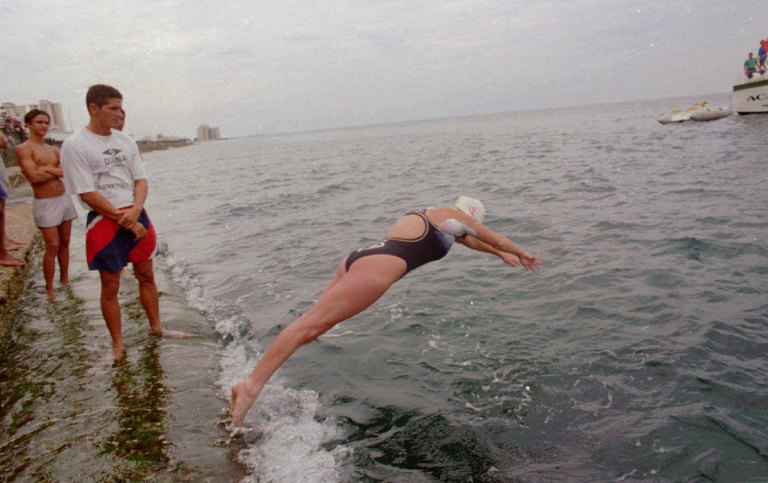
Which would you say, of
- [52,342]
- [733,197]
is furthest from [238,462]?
[733,197]

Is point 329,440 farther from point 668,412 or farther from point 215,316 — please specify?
point 215,316

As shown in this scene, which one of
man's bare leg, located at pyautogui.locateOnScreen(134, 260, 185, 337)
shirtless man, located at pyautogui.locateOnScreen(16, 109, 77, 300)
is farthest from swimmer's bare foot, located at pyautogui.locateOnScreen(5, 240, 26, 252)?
man's bare leg, located at pyautogui.locateOnScreen(134, 260, 185, 337)

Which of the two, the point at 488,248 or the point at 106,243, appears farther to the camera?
the point at 488,248

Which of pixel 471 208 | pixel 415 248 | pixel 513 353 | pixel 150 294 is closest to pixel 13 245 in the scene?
pixel 150 294

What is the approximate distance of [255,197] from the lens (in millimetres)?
19391

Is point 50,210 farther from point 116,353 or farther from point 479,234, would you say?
point 479,234

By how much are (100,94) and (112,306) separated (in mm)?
1936

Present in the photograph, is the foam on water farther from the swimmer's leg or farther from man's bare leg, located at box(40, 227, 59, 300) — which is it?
man's bare leg, located at box(40, 227, 59, 300)

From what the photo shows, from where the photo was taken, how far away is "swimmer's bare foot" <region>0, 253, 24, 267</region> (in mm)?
7027

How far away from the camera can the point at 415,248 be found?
380cm

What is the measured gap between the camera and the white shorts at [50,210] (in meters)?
6.29

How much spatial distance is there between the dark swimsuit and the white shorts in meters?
4.86

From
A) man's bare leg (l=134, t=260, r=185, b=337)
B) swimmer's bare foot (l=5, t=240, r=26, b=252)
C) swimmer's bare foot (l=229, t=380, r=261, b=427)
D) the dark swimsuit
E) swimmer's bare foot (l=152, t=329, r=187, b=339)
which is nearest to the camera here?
swimmer's bare foot (l=229, t=380, r=261, b=427)

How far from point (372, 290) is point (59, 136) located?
290ft
